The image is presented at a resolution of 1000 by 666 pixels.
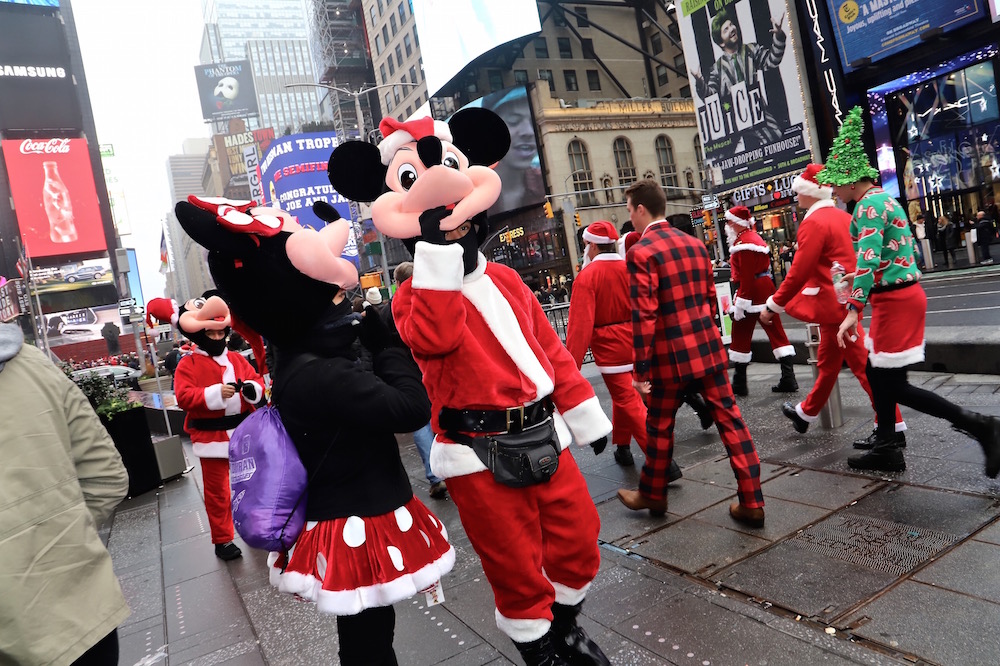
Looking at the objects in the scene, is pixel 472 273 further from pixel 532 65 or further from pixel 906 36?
pixel 532 65

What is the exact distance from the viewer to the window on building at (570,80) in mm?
48975

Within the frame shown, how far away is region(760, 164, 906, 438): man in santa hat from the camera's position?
4750mm

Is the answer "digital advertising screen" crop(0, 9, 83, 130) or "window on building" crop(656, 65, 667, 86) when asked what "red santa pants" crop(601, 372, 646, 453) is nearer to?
"window on building" crop(656, 65, 667, 86)

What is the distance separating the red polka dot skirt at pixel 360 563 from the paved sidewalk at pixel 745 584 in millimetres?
1026

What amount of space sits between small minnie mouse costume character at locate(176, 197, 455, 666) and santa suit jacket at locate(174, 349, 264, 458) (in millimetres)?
2821

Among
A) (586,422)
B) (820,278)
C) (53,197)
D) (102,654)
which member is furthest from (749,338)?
(53,197)

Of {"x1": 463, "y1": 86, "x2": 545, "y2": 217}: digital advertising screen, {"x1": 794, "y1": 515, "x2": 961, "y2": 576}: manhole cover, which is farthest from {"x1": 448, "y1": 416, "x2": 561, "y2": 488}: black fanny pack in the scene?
{"x1": 463, "y1": 86, "x2": 545, "y2": 217}: digital advertising screen

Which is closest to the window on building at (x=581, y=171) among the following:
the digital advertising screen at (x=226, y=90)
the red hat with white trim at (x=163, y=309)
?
the red hat with white trim at (x=163, y=309)

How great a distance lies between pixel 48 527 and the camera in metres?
1.74

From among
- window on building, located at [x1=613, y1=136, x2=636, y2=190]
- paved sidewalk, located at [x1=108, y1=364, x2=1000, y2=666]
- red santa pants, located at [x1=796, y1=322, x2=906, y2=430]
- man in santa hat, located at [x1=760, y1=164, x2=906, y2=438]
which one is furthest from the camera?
window on building, located at [x1=613, y1=136, x2=636, y2=190]

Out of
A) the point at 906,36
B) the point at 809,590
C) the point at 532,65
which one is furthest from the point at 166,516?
the point at 532,65

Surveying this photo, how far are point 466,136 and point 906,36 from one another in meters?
21.8

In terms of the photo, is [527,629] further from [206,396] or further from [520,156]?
[520,156]

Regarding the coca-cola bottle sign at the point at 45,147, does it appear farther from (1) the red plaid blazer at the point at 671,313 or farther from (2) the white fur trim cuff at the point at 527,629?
(2) the white fur trim cuff at the point at 527,629
